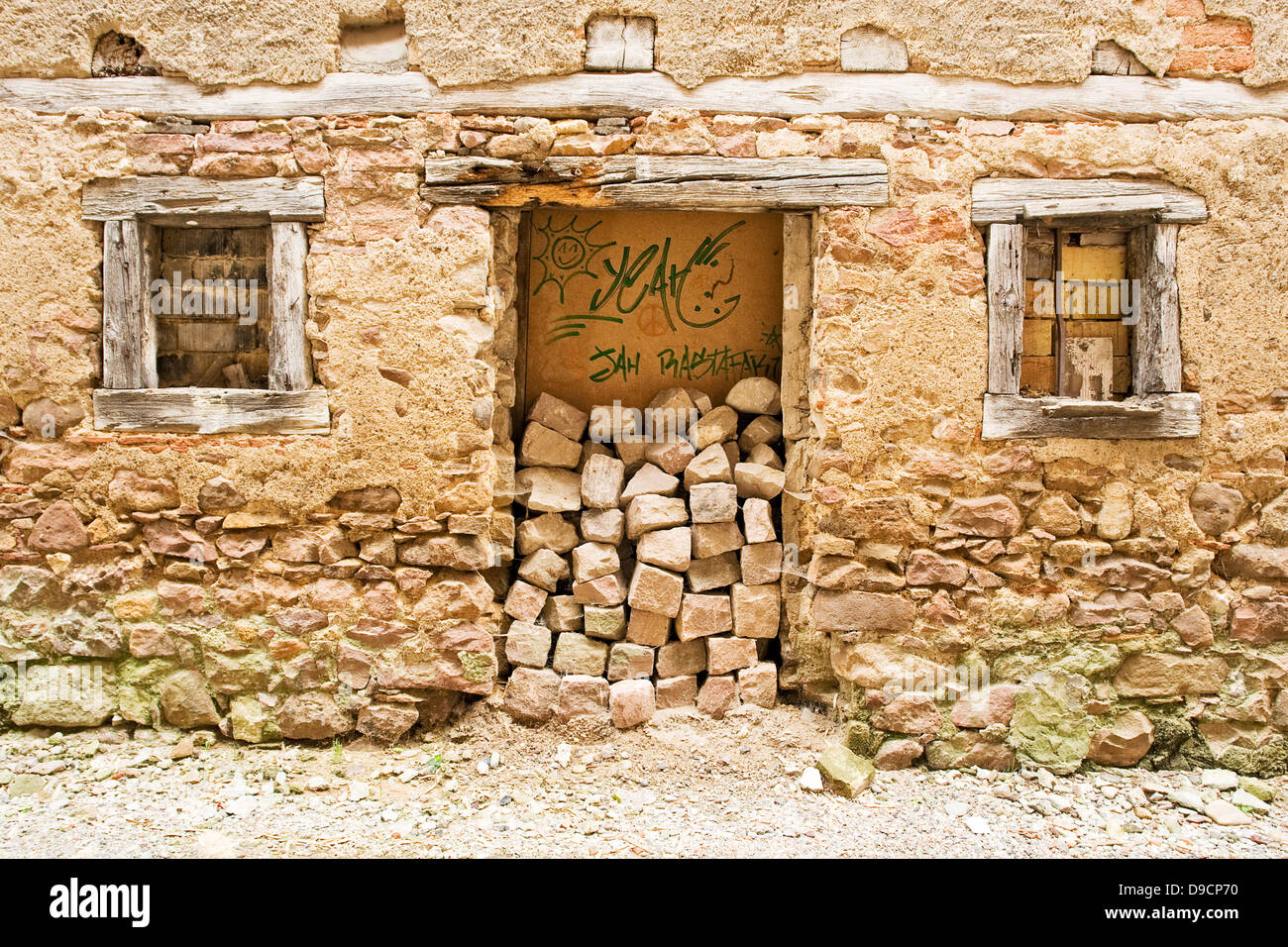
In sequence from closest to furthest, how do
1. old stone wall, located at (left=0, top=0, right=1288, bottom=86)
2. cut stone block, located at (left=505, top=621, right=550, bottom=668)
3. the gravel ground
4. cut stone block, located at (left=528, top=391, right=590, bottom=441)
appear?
the gravel ground → old stone wall, located at (left=0, top=0, right=1288, bottom=86) → cut stone block, located at (left=505, top=621, right=550, bottom=668) → cut stone block, located at (left=528, top=391, right=590, bottom=441)

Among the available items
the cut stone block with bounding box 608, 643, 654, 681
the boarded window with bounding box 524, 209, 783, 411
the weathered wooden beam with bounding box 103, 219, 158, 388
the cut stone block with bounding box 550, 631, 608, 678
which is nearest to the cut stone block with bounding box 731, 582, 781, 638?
the cut stone block with bounding box 608, 643, 654, 681

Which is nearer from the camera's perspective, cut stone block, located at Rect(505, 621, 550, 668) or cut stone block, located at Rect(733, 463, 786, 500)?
cut stone block, located at Rect(505, 621, 550, 668)

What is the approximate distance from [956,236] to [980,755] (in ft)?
7.21

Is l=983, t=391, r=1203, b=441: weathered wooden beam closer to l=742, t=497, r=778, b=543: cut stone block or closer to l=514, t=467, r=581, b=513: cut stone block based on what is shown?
l=742, t=497, r=778, b=543: cut stone block

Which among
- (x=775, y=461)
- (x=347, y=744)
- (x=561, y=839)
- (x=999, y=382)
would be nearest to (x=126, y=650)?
(x=347, y=744)

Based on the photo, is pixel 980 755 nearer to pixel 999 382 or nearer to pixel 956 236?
pixel 999 382

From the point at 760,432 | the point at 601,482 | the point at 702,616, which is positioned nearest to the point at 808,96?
the point at 760,432

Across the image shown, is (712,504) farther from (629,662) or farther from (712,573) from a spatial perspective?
(629,662)

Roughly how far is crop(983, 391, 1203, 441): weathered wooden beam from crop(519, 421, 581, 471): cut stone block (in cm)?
185

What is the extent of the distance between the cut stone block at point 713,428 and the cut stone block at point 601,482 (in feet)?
1.27

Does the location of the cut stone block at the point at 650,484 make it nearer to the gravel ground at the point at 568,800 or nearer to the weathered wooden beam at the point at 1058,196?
the gravel ground at the point at 568,800

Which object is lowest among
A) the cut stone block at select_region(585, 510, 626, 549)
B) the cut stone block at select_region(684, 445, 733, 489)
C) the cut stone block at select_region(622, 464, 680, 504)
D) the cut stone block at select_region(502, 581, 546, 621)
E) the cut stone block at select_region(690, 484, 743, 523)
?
the cut stone block at select_region(502, 581, 546, 621)

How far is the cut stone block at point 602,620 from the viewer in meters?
3.81

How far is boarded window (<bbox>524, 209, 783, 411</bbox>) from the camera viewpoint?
3965mm
